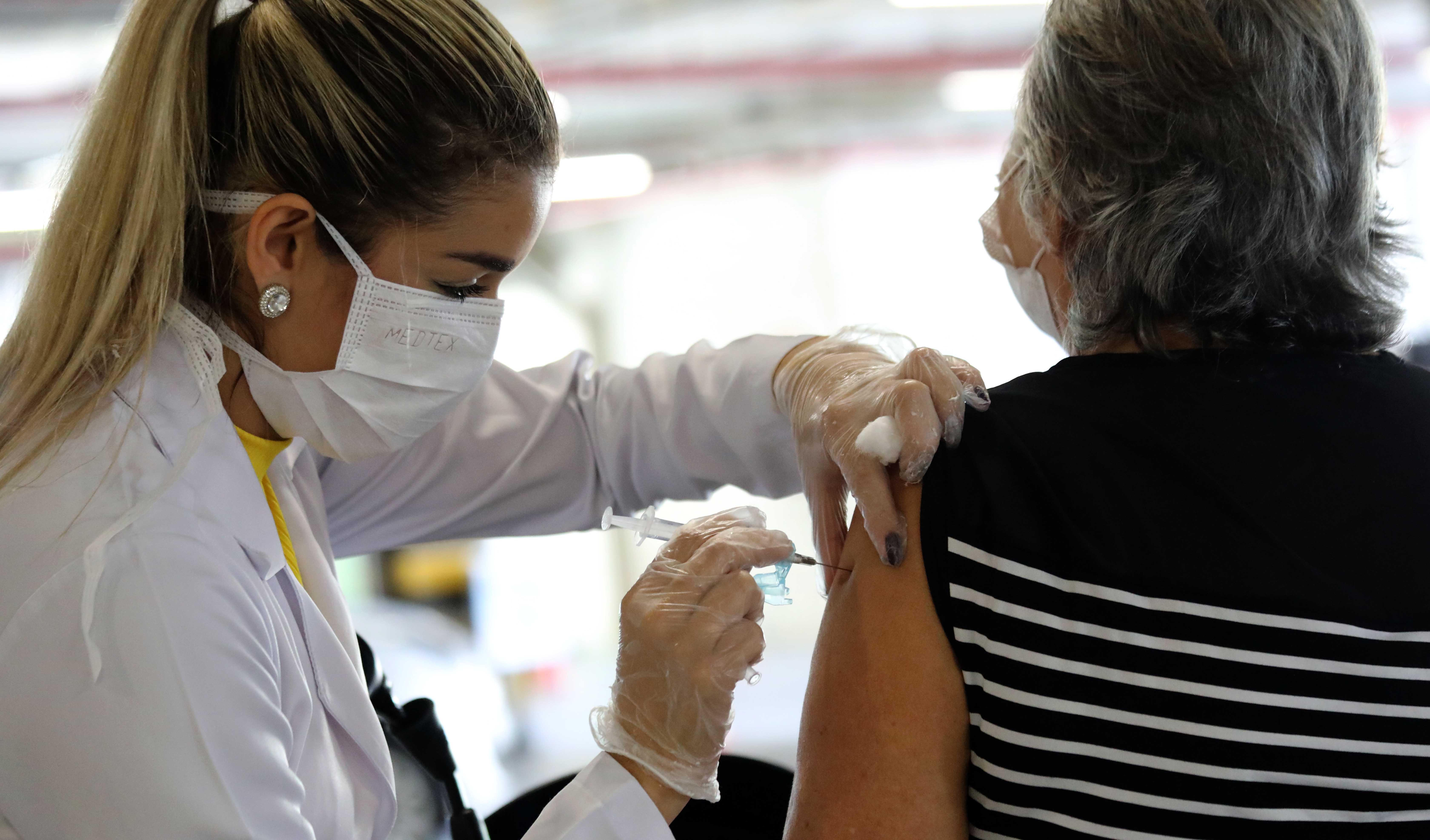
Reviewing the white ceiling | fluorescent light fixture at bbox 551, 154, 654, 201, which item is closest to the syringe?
the white ceiling

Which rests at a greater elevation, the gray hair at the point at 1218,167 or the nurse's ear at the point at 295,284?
the gray hair at the point at 1218,167

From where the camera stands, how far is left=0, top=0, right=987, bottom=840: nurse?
0.95 m

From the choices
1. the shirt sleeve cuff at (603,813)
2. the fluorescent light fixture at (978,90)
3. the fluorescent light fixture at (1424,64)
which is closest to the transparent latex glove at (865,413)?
the shirt sleeve cuff at (603,813)

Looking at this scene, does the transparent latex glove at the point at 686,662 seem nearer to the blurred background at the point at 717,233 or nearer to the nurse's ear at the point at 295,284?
the nurse's ear at the point at 295,284

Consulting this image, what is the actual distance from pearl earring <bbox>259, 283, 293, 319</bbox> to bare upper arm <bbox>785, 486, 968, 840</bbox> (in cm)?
71

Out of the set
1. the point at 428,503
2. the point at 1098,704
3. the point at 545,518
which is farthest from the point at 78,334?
the point at 1098,704

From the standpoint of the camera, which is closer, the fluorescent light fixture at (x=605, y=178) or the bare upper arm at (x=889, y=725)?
the bare upper arm at (x=889, y=725)

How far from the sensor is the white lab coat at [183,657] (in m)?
0.94

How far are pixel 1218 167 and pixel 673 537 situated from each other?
2.26 feet

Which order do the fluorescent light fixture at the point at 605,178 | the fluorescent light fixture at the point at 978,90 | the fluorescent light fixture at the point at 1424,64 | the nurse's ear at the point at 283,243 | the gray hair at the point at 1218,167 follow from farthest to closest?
1. the fluorescent light fixture at the point at 1424,64
2. the fluorescent light fixture at the point at 605,178
3. the fluorescent light fixture at the point at 978,90
4. the nurse's ear at the point at 283,243
5. the gray hair at the point at 1218,167

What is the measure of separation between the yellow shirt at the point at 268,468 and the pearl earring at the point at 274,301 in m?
0.16

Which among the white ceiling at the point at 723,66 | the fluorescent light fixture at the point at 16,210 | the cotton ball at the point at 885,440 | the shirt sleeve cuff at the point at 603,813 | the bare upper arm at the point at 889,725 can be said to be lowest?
the shirt sleeve cuff at the point at 603,813

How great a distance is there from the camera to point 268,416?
4.25ft

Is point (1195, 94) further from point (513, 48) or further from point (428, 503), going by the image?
point (428, 503)
